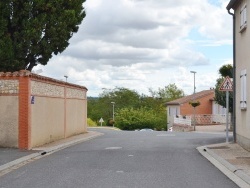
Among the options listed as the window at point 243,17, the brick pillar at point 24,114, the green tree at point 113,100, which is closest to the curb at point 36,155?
the brick pillar at point 24,114

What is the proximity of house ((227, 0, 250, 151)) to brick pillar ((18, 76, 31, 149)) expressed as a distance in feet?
26.7

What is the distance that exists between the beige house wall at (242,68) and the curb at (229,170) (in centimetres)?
167

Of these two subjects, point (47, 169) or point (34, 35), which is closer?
point (47, 169)

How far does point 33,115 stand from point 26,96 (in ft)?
3.18

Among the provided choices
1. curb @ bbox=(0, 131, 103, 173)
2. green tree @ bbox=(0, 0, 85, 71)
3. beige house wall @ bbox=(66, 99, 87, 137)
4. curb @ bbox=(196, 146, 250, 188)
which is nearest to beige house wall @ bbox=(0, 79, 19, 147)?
curb @ bbox=(0, 131, 103, 173)

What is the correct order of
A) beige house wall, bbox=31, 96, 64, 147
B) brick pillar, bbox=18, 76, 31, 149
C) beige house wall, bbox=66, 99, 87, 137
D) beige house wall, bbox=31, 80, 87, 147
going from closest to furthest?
brick pillar, bbox=18, 76, 31, 149 < beige house wall, bbox=31, 96, 64, 147 < beige house wall, bbox=31, 80, 87, 147 < beige house wall, bbox=66, 99, 87, 137

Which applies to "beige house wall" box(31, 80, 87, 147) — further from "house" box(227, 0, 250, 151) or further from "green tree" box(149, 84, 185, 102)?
"green tree" box(149, 84, 185, 102)

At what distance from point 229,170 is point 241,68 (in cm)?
695

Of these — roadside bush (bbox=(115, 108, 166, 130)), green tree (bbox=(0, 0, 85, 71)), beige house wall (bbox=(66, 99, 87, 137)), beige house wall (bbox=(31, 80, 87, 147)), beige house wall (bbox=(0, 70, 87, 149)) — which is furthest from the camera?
roadside bush (bbox=(115, 108, 166, 130))

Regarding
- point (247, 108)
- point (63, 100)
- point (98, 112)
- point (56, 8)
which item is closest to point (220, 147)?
point (247, 108)

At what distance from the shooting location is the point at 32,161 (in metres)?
15.6

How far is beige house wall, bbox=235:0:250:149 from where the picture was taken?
57.4 feet

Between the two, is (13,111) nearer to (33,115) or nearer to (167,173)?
(33,115)

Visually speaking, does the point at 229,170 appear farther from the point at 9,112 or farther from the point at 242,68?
the point at 9,112
